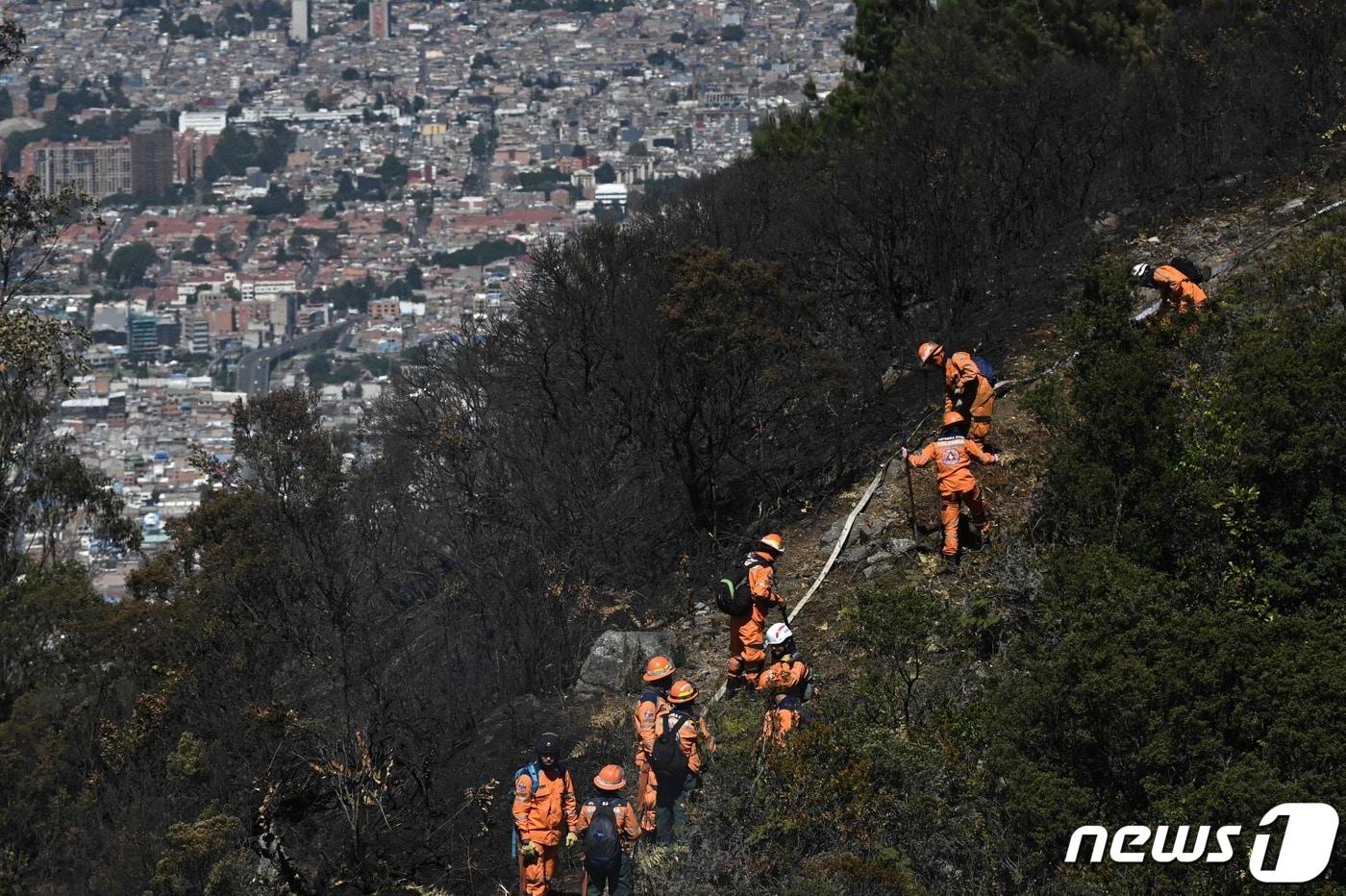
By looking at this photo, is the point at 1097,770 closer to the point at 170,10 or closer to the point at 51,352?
the point at 51,352

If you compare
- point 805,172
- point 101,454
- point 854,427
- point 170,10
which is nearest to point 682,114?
point 170,10

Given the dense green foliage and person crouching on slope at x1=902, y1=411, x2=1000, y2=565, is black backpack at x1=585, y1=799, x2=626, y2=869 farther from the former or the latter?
the dense green foliage

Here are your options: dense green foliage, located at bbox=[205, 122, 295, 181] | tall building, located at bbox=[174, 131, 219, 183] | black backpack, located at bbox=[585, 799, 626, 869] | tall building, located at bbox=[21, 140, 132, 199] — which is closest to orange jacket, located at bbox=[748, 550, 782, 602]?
black backpack, located at bbox=[585, 799, 626, 869]

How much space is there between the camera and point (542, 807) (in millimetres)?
8125

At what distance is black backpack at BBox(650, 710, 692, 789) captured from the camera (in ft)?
26.8

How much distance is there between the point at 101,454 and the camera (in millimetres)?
76875

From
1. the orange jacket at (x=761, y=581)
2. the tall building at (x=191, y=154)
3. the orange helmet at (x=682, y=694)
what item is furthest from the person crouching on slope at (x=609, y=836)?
the tall building at (x=191, y=154)

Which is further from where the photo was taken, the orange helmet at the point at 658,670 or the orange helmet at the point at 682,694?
the orange helmet at the point at 658,670

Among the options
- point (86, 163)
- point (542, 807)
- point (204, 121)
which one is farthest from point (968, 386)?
point (204, 121)

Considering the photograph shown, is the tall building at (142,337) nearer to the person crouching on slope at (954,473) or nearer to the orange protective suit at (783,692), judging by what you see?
the person crouching on slope at (954,473)

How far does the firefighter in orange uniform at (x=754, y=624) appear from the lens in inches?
372

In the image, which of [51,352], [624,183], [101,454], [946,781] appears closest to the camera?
[946,781]

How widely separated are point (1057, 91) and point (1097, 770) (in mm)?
14896

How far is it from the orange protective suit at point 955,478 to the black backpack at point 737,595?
1.32 meters
